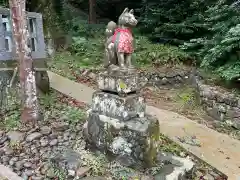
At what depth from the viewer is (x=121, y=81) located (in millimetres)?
4031

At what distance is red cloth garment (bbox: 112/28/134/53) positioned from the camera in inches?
157

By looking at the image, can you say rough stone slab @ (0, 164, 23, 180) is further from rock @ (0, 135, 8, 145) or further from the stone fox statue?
the stone fox statue

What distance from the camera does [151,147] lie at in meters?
4.04

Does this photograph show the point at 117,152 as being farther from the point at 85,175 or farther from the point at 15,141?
the point at 15,141

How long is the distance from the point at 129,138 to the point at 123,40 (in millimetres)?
1386

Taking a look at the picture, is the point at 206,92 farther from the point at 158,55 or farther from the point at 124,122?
the point at 124,122

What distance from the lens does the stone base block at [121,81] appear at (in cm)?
403

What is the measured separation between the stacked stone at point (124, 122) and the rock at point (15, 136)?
1.47m

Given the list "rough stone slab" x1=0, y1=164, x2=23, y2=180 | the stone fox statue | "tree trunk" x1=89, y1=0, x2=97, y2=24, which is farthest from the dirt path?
"tree trunk" x1=89, y1=0, x2=97, y2=24

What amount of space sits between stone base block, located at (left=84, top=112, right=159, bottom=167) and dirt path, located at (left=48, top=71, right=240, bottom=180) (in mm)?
1190

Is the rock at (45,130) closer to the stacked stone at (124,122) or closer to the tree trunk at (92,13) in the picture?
the stacked stone at (124,122)

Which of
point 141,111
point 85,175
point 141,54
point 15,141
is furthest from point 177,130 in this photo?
point 141,54

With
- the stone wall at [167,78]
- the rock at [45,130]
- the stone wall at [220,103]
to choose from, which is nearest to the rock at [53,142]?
the rock at [45,130]

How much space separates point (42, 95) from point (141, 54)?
4.07 meters
